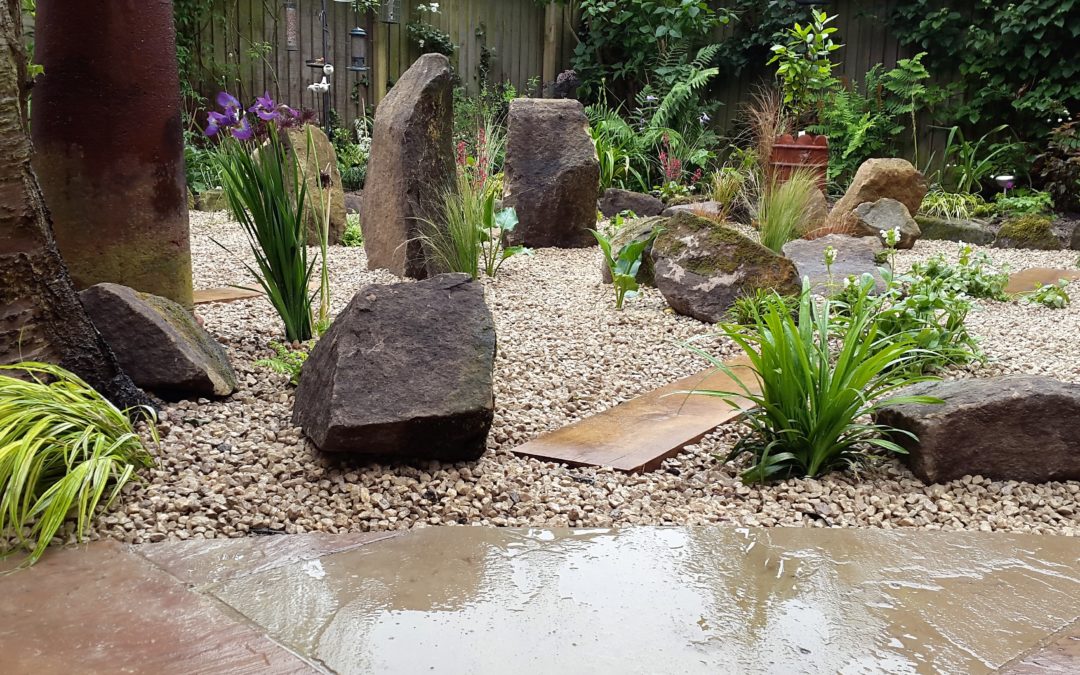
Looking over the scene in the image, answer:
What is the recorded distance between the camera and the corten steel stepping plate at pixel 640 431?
2.50m

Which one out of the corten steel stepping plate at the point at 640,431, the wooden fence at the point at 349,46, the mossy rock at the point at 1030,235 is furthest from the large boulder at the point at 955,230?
the wooden fence at the point at 349,46

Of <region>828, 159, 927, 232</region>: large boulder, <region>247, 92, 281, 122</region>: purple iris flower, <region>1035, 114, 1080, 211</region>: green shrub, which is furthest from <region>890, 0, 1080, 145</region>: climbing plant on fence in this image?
<region>247, 92, 281, 122</region>: purple iris flower

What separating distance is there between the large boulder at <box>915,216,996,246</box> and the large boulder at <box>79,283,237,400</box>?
6.42 meters

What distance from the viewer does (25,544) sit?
1833mm

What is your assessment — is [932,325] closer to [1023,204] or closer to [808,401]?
[808,401]

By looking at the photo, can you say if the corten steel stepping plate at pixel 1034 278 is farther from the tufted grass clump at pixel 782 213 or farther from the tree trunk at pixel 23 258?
the tree trunk at pixel 23 258

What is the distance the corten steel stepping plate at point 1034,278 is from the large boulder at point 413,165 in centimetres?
330

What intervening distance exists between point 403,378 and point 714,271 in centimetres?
230

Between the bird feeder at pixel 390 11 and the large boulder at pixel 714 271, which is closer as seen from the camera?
the large boulder at pixel 714 271

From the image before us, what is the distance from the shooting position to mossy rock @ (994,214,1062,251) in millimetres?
7031

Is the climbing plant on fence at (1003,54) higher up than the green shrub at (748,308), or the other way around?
the climbing plant on fence at (1003,54)

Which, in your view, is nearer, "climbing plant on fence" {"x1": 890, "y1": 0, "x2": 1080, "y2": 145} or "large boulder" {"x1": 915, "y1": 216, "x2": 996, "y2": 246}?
"large boulder" {"x1": 915, "y1": 216, "x2": 996, "y2": 246}

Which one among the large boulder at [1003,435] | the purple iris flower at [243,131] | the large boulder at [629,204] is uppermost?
the purple iris flower at [243,131]

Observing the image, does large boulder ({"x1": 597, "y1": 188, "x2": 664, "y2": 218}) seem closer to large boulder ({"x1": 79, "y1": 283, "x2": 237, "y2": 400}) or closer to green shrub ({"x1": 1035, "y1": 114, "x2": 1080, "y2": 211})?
green shrub ({"x1": 1035, "y1": 114, "x2": 1080, "y2": 211})
